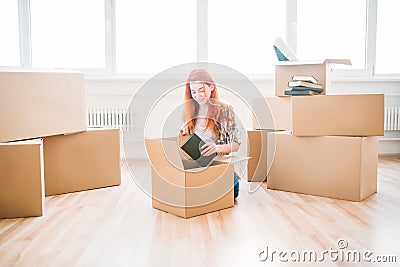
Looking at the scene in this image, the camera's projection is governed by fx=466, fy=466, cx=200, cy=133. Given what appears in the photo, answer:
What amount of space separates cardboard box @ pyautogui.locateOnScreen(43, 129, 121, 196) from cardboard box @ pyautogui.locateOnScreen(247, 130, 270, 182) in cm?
85

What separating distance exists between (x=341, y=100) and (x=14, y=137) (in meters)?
1.70

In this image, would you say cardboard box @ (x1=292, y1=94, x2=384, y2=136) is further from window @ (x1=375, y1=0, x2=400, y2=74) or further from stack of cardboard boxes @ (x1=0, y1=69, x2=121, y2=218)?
window @ (x1=375, y1=0, x2=400, y2=74)

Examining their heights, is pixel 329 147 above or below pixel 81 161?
above

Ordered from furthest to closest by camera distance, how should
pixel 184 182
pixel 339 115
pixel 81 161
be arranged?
1. pixel 81 161
2. pixel 339 115
3. pixel 184 182

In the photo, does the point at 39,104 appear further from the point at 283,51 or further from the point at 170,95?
the point at 170,95

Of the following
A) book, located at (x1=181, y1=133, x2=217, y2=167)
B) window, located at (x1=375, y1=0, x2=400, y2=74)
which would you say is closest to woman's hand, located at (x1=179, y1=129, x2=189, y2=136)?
book, located at (x1=181, y1=133, x2=217, y2=167)

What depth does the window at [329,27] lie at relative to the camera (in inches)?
163

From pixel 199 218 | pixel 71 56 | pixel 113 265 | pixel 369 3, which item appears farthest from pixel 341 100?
pixel 71 56

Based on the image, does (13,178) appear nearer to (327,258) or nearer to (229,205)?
(229,205)

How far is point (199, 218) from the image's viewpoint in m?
2.18

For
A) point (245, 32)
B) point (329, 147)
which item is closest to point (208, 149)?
point (329, 147)

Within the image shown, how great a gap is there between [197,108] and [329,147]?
29.9 inches

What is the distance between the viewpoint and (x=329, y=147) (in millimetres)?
2549

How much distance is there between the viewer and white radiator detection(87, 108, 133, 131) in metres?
3.97
